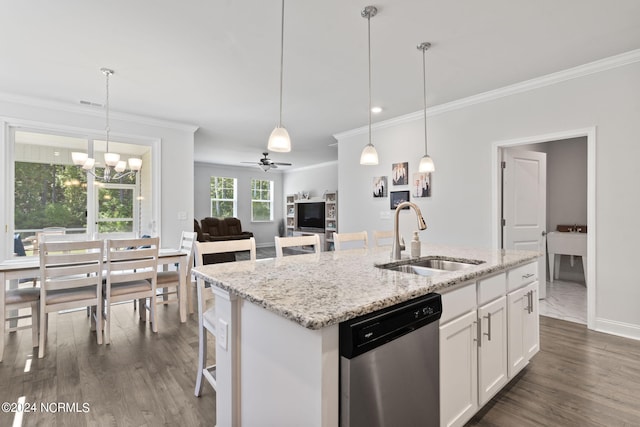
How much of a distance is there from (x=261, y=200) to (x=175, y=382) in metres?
8.72

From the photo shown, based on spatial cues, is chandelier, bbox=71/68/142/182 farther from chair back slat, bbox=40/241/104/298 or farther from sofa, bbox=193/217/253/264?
sofa, bbox=193/217/253/264

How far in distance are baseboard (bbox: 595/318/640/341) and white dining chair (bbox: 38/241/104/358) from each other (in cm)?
480

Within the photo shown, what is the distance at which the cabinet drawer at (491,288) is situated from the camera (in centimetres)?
176

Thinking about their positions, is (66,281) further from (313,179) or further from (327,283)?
(313,179)

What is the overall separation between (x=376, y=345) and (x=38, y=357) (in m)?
3.05

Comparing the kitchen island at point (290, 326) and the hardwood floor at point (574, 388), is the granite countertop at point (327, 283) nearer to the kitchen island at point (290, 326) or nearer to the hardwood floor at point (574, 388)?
the kitchen island at point (290, 326)

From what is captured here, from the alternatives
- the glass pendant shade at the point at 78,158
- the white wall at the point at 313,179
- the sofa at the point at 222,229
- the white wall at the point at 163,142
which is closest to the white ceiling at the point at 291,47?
the white wall at the point at 163,142

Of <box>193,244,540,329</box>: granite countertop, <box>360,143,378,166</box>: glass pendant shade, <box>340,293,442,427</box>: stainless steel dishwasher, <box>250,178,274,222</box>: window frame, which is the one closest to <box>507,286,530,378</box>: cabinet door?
<box>193,244,540,329</box>: granite countertop

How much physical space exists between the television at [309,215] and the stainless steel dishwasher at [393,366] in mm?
7927

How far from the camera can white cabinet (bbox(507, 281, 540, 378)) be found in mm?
2053

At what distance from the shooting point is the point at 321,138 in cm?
626

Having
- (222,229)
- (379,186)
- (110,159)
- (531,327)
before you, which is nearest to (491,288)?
(531,327)

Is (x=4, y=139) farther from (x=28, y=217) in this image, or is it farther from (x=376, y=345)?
(x=376, y=345)

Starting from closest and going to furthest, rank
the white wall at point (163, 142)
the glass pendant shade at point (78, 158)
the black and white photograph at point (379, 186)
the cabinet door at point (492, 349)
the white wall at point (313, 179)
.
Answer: the cabinet door at point (492, 349) → the glass pendant shade at point (78, 158) → the white wall at point (163, 142) → the black and white photograph at point (379, 186) → the white wall at point (313, 179)
